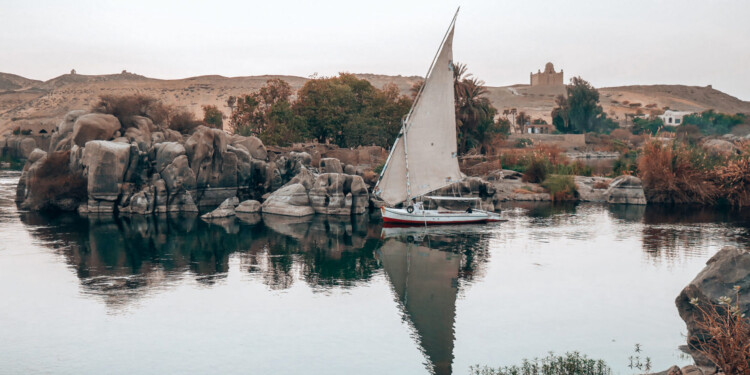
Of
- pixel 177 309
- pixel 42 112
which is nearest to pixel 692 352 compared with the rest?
pixel 177 309

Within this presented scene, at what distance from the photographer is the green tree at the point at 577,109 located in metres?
108

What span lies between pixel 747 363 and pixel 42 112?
133 metres

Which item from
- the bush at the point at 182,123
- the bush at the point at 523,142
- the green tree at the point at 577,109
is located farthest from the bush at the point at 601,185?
the green tree at the point at 577,109

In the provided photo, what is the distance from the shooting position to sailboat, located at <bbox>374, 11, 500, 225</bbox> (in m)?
35.9

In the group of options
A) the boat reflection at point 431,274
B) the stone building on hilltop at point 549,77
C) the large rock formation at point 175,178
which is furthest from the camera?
the stone building on hilltop at point 549,77

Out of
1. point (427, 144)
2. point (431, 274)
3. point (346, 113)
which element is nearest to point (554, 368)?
point (431, 274)

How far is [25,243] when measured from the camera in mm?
29984

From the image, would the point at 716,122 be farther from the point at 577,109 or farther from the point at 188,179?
the point at 188,179

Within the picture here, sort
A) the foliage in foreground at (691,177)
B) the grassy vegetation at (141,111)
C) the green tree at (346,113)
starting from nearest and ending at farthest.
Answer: the foliage in foreground at (691,177) → the grassy vegetation at (141,111) → the green tree at (346,113)

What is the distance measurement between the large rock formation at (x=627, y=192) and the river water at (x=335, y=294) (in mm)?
9388

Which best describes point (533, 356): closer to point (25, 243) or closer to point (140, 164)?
point (25, 243)

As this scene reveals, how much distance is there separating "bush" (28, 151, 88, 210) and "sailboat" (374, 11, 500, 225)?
1998cm

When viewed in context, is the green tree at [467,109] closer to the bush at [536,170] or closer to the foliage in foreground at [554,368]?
the bush at [536,170]

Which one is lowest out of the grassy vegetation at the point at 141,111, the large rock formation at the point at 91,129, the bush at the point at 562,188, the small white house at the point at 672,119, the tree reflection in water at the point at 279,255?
the tree reflection in water at the point at 279,255
